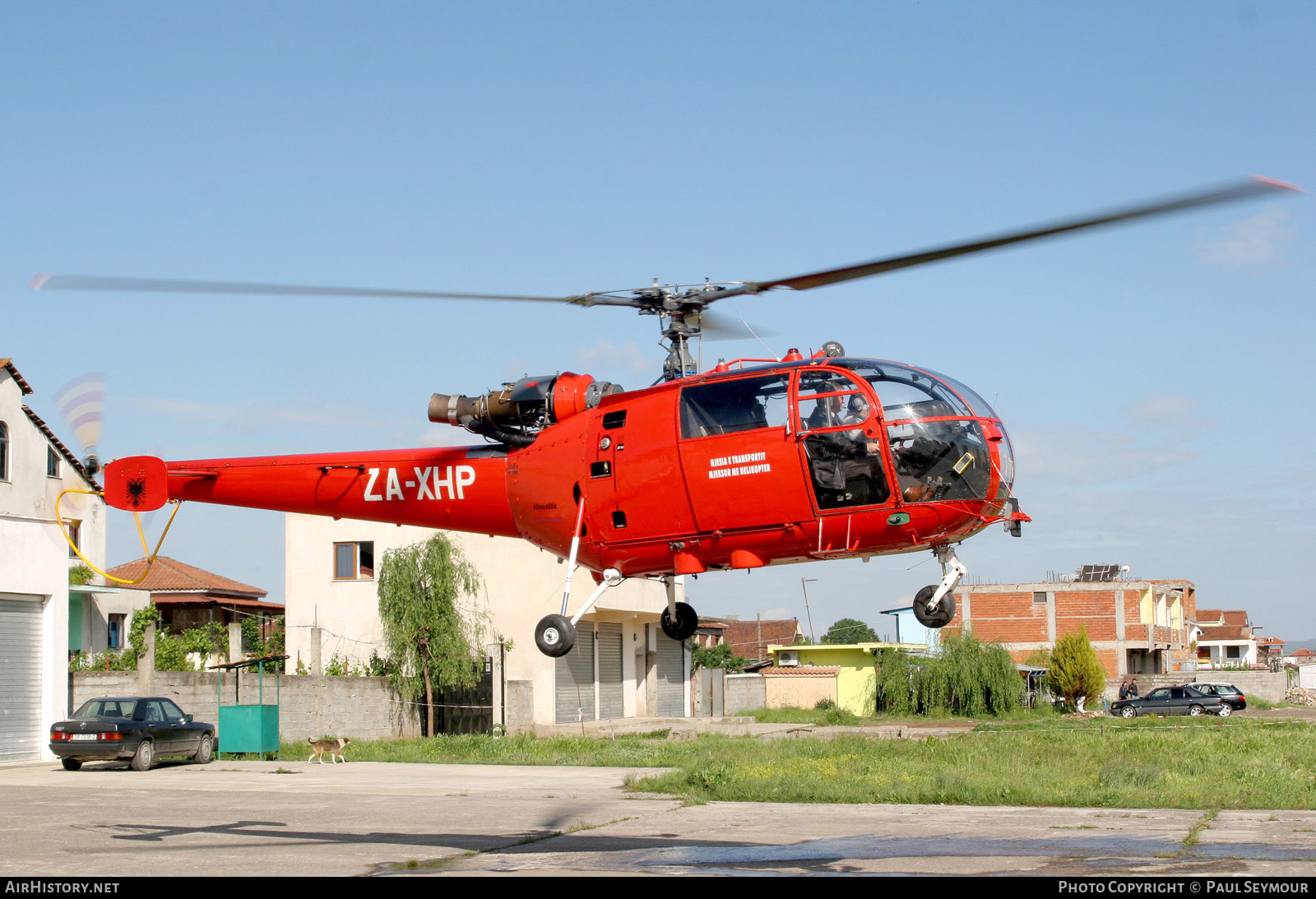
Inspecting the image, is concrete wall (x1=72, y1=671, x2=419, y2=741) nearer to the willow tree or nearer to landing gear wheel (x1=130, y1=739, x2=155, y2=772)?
the willow tree

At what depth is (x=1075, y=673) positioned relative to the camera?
52.8 meters

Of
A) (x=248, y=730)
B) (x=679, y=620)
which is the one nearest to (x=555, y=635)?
(x=679, y=620)

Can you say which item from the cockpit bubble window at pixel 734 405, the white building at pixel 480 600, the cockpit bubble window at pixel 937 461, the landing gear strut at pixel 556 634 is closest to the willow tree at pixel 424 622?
the white building at pixel 480 600

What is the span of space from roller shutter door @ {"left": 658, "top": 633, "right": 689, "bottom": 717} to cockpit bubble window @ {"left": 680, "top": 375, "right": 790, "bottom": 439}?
1326 inches

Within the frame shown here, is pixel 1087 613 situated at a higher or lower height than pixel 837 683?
higher

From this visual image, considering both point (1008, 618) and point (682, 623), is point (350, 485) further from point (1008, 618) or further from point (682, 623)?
point (1008, 618)

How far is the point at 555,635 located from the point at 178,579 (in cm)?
4754

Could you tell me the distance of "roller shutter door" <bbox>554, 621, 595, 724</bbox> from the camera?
37.8 metres

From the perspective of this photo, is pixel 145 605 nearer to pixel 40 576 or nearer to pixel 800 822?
pixel 40 576

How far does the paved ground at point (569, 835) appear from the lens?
38.3 ft

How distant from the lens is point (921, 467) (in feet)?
39.6

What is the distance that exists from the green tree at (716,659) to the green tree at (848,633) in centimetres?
3884

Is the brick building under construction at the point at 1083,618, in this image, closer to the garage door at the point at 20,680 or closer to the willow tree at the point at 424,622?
the willow tree at the point at 424,622
